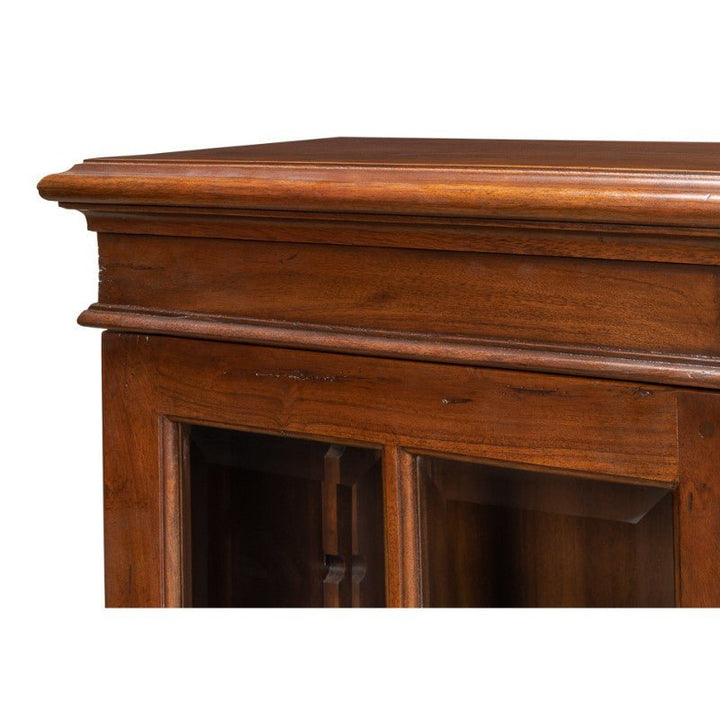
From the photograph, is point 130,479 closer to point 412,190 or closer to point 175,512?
point 175,512

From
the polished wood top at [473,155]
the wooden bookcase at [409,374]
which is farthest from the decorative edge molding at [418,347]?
the polished wood top at [473,155]

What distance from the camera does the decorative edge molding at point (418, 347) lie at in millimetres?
1100

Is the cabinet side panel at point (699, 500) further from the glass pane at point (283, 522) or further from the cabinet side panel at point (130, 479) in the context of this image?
the cabinet side panel at point (130, 479)

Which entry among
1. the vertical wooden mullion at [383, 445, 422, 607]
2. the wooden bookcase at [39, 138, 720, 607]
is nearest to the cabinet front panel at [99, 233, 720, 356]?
the wooden bookcase at [39, 138, 720, 607]

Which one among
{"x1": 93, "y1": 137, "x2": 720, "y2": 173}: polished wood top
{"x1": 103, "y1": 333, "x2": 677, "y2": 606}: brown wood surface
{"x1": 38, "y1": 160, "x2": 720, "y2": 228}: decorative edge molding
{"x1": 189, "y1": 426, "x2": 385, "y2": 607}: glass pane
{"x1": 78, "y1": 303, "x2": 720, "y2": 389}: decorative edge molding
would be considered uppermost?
{"x1": 93, "y1": 137, "x2": 720, "y2": 173}: polished wood top

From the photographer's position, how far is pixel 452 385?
1.19m

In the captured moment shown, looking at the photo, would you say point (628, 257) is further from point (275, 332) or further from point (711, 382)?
point (275, 332)

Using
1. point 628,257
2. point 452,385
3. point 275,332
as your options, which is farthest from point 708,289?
point 275,332

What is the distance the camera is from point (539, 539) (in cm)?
121

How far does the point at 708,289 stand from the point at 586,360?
0.10 meters

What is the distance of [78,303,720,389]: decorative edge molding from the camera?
3.61 ft

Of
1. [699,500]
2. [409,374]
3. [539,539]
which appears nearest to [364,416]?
[409,374]

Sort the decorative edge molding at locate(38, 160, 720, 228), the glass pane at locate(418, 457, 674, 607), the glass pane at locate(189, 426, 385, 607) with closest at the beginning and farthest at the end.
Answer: the decorative edge molding at locate(38, 160, 720, 228) → the glass pane at locate(418, 457, 674, 607) → the glass pane at locate(189, 426, 385, 607)

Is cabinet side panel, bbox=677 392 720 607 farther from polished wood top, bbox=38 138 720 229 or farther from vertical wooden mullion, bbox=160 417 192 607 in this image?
vertical wooden mullion, bbox=160 417 192 607
